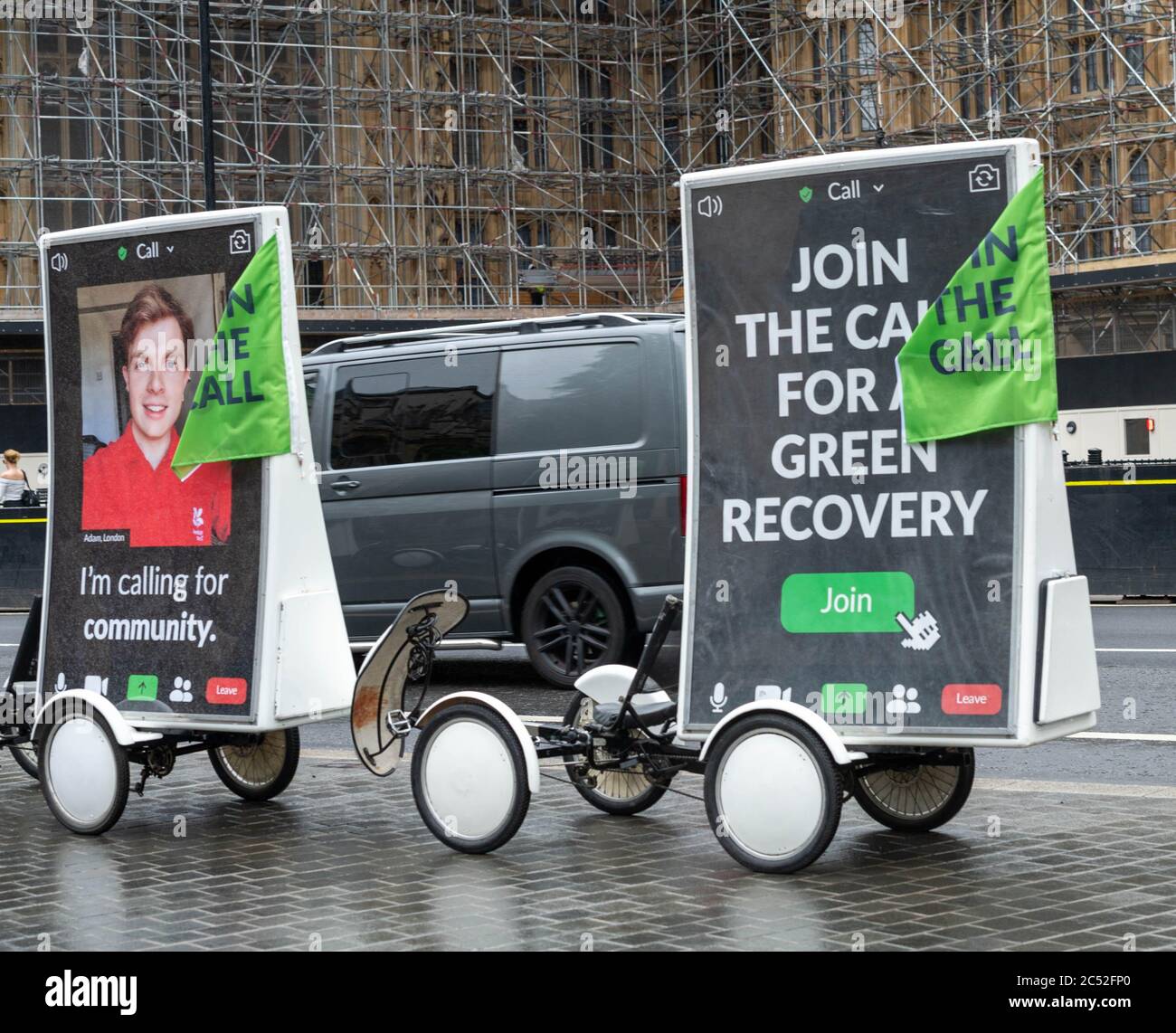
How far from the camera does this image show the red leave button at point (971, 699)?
6.24m

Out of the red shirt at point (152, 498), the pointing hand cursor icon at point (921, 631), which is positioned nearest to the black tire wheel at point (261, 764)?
the red shirt at point (152, 498)

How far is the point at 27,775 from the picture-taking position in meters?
9.34

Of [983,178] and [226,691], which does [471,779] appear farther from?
[983,178]

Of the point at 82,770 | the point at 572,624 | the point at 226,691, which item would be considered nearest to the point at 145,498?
the point at 226,691

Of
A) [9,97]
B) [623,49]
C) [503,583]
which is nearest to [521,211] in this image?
[623,49]

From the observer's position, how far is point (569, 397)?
11633mm

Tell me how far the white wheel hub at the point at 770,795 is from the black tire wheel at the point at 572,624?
5.10 m

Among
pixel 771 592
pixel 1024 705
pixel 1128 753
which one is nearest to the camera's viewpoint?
pixel 1024 705

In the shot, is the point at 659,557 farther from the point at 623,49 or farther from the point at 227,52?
the point at 623,49

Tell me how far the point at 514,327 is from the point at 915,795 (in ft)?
19.1

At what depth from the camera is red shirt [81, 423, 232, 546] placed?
24.9 feet

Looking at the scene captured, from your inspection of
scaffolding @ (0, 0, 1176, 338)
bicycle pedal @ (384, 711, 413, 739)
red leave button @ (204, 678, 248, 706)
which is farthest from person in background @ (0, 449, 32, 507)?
scaffolding @ (0, 0, 1176, 338)

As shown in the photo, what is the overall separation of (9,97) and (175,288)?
39.4m

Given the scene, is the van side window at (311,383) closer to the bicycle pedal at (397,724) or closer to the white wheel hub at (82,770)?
the white wheel hub at (82,770)
